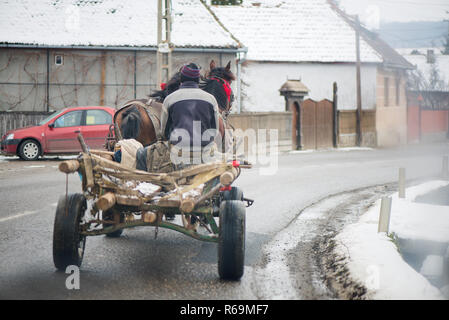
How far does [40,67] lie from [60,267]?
80.3 feet

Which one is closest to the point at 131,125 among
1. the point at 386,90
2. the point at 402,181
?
the point at 402,181

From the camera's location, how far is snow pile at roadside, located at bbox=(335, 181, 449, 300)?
16.4 feet

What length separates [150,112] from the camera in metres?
7.98

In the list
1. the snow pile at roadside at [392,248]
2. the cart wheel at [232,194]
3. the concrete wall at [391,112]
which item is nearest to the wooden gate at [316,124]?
the concrete wall at [391,112]

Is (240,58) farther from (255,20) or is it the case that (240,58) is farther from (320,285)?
(320,285)

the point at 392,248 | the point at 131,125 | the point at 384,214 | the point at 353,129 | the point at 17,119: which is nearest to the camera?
the point at 392,248

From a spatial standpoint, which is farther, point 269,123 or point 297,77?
point 297,77

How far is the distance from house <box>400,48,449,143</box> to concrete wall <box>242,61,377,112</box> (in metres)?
6.56

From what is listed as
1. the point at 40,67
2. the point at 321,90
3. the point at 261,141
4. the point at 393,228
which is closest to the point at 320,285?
the point at 393,228

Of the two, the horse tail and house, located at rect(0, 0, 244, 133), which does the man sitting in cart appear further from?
house, located at rect(0, 0, 244, 133)

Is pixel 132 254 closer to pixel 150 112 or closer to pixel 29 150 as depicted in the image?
pixel 150 112

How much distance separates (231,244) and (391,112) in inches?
1373

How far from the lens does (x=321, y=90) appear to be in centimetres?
3494

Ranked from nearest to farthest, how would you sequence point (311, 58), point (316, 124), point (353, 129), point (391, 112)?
point (316, 124)
point (353, 129)
point (311, 58)
point (391, 112)
